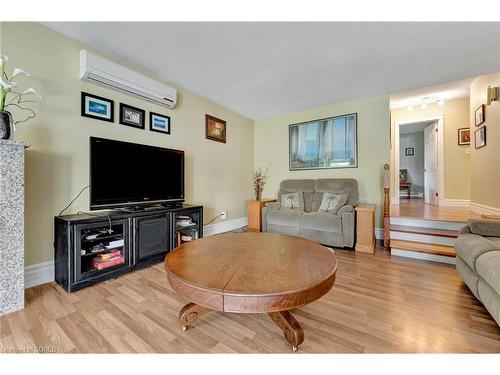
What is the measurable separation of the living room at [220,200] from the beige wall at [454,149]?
753mm

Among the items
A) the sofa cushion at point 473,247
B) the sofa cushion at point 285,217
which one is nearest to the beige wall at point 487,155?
the sofa cushion at point 473,247

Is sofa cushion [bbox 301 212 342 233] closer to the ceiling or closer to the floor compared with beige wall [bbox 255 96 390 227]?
closer to the floor

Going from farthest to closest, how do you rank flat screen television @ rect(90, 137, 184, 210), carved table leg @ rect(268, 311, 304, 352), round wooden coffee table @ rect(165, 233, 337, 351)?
flat screen television @ rect(90, 137, 184, 210)
carved table leg @ rect(268, 311, 304, 352)
round wooden coffee table @ rect(165, 233, 337, 351)

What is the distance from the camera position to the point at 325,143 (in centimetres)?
368

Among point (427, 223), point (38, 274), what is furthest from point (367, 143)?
point (38, 274)

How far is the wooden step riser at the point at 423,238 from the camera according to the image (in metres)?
2.47

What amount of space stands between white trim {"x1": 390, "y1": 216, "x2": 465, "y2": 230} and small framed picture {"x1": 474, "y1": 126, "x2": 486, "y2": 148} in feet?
5.04

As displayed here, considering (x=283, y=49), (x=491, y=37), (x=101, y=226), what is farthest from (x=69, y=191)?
(x=491, y=37)

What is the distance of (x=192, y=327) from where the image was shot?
4.09 ft

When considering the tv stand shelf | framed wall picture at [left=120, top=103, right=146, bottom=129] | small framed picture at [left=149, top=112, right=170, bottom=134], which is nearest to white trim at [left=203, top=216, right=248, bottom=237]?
the tv stand shelf

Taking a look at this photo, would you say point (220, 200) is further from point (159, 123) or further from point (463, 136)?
point (463, 136)

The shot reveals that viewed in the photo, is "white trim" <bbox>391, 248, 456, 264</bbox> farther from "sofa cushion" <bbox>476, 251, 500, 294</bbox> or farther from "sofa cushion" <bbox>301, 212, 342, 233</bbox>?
"sofa cushion" <bbox>476, 251, 500, 294</bbox>

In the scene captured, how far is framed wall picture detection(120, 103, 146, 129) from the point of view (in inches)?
90.4
